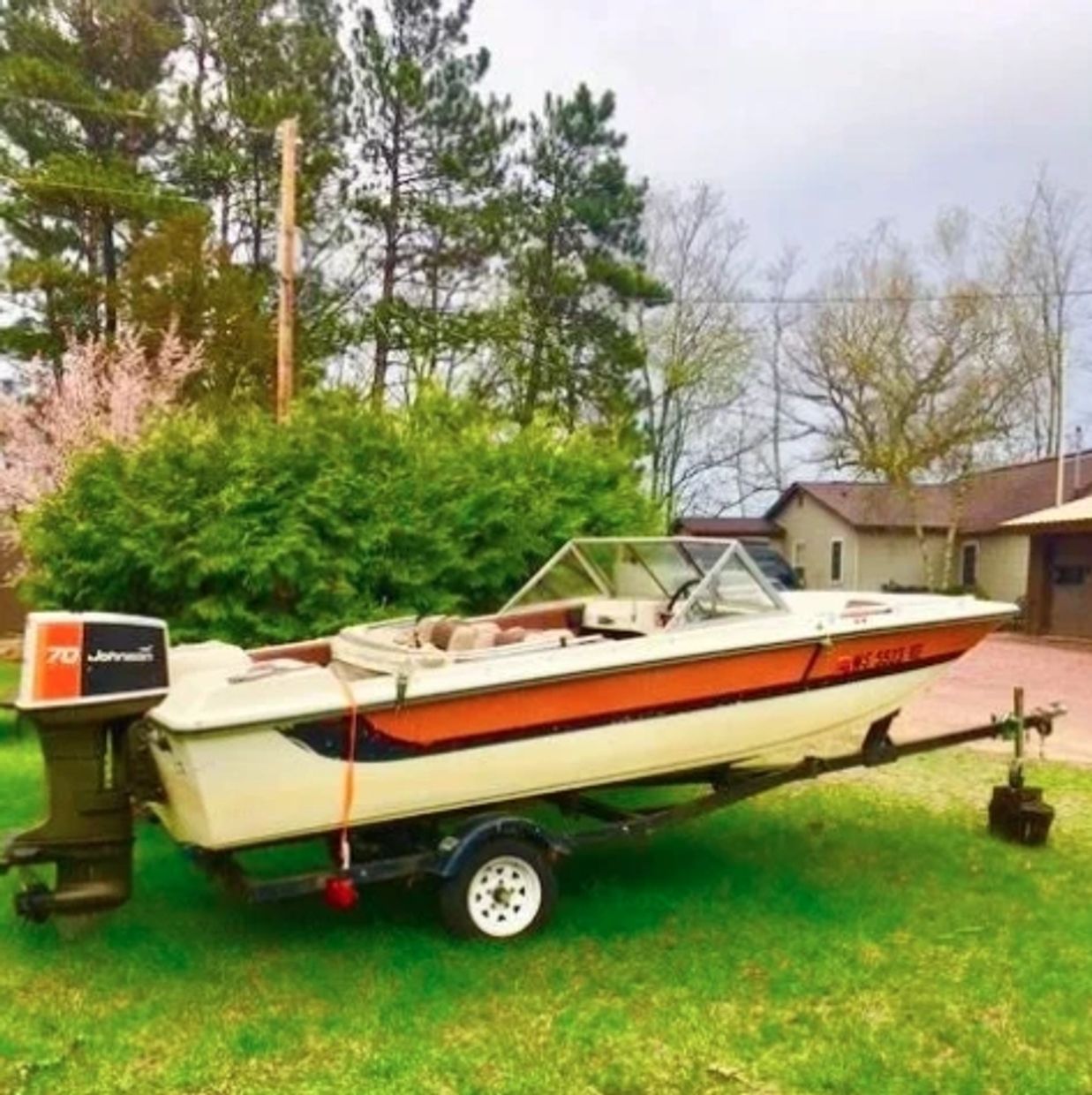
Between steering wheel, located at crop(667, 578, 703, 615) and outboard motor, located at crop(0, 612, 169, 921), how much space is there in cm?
234

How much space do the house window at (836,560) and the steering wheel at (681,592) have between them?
25.3 meters

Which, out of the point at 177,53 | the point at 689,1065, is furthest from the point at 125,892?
the point at 177,53

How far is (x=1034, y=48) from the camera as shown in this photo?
14.5 meters

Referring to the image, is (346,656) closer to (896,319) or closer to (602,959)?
(602,959)

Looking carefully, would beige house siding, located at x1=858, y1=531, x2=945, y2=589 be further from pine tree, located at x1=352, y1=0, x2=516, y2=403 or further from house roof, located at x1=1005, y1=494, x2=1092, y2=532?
pine tree, located at x1=352, y1=0, x2=516, y2=403

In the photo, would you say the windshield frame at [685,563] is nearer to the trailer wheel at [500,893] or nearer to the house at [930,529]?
the trailer wheel at [500,893]

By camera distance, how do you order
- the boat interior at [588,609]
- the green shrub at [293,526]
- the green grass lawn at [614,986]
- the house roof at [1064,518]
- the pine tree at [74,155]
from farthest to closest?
the pine tree at [74,155], the house roof at [1064,518], the green shrub at [293,526], the boat interior at [588,609], the green grass lawn at [614,986]

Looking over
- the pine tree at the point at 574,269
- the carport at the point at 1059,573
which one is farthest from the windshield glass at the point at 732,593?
the pine tree at the point at 574,269

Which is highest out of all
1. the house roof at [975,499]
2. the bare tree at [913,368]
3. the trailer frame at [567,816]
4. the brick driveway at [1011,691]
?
the bare tree at [913,368]

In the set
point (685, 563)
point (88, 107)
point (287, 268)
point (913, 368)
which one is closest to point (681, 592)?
point (685, 563)

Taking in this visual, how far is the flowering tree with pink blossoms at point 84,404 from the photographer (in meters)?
14.3

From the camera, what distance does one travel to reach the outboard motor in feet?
11.3

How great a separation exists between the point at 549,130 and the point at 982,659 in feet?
48.1

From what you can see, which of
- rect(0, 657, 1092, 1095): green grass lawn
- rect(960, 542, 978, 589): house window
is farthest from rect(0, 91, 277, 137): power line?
rect(960, 542, 978, 589): house window
